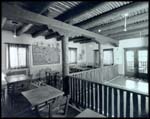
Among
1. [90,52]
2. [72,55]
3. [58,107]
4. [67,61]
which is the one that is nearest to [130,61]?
[90,52]

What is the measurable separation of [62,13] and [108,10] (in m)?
1.34

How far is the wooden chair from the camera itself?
206 cm

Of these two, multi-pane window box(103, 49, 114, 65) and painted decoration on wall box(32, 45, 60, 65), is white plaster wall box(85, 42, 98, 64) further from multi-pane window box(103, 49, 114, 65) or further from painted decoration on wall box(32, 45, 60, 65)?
painted decoration on wall box(32, 45, 60, 65)

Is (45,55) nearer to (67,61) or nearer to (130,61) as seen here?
(67,61)

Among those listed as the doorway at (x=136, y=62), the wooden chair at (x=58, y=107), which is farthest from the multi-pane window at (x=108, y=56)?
the wooden chair at (x=58, y=107)

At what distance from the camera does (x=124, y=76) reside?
295 inches

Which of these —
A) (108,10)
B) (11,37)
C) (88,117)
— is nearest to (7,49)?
(11,37)

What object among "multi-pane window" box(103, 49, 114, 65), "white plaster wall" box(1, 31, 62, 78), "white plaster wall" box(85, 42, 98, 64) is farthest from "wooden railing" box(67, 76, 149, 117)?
"white plaster wall" box(85, 42, 98, 64)

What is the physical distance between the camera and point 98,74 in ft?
16.5

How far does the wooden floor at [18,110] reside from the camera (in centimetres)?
273

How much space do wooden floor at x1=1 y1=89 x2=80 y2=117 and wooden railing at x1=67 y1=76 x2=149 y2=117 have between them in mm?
392

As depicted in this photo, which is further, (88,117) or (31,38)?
(31,38)

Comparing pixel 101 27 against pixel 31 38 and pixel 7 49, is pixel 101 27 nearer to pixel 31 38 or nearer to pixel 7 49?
pixel 31 38

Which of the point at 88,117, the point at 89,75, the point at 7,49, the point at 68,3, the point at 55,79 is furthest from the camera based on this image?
the point at 7,49
